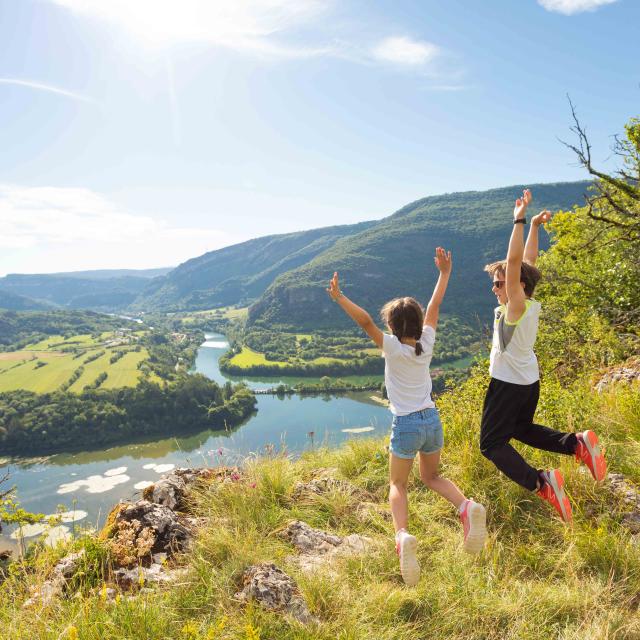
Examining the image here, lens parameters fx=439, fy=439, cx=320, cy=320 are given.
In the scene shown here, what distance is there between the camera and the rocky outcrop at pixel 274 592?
2246 mm

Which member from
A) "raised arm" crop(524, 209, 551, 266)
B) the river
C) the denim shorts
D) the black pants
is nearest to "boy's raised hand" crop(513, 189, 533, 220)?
"raised arm" crop(524, 209, 551, 266)

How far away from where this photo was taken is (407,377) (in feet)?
9.66

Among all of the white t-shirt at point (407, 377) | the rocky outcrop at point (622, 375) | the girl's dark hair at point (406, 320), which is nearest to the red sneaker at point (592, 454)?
the white t-shirt at point (407, 377)

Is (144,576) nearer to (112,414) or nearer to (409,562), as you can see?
(409,562)

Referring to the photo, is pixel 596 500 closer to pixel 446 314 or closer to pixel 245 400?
pixel 245 400

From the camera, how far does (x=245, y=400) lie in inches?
3012

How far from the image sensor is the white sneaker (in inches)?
96.0

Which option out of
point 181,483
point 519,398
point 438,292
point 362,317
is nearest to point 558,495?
point 519,398

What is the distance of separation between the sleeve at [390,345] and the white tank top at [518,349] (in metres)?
0.78

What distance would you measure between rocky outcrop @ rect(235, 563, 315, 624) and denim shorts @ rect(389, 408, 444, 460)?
1033mm

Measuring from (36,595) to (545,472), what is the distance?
311 centimetres

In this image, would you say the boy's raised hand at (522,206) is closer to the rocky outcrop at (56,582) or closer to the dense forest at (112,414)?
the rocky outcrop at (56,582)

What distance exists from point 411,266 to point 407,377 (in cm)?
17105

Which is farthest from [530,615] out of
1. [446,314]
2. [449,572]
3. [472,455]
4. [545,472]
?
[446,314]
